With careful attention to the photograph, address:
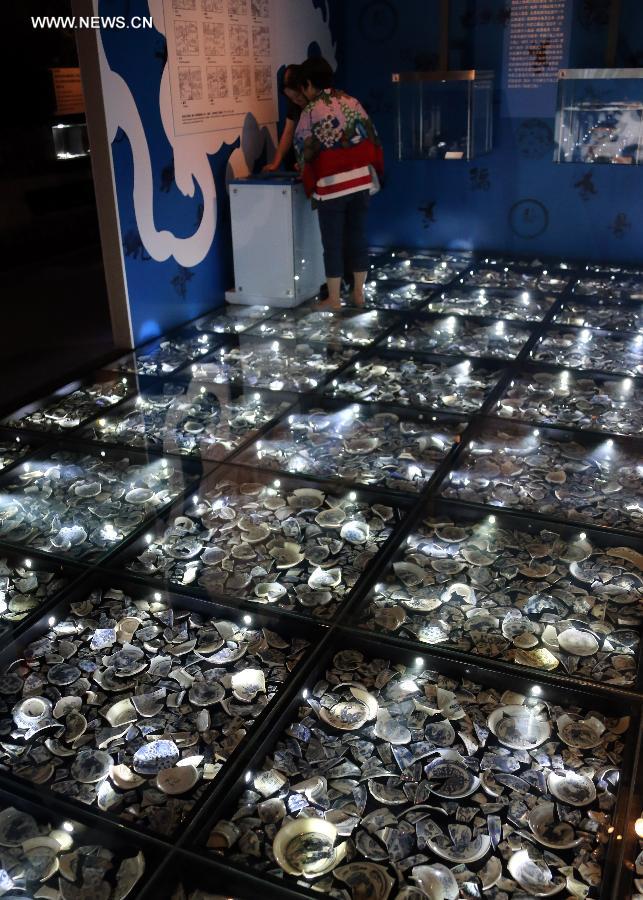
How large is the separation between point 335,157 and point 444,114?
5.45ft

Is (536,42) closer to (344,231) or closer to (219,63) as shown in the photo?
(344,231)

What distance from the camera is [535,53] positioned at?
6.02 metres

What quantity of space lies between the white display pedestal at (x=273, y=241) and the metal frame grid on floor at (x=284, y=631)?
1.58 m

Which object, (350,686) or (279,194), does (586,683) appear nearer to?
(350,686)

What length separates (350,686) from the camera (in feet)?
7.11

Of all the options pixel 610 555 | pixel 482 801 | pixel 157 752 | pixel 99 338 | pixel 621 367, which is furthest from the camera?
pixel 99 338

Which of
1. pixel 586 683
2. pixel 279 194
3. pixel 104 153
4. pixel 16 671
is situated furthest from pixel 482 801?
pixel 279 194

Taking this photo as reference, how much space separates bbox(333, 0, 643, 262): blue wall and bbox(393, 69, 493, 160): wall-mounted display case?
267 millimetres

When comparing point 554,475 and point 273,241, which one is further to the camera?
point 273,241

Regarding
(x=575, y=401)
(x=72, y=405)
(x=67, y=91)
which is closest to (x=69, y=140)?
(x=67, y=91)

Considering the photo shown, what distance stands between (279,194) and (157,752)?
3.92 m

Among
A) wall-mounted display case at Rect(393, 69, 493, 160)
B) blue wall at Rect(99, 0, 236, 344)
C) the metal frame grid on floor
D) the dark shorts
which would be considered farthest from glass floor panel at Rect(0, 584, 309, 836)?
wall-mounted display case at Rect(393, 69, 493, 160)

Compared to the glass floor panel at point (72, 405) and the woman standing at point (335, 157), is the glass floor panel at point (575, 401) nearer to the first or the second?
the woman standing at point (335, 157)

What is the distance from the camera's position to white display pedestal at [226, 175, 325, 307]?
5195 millimetres
